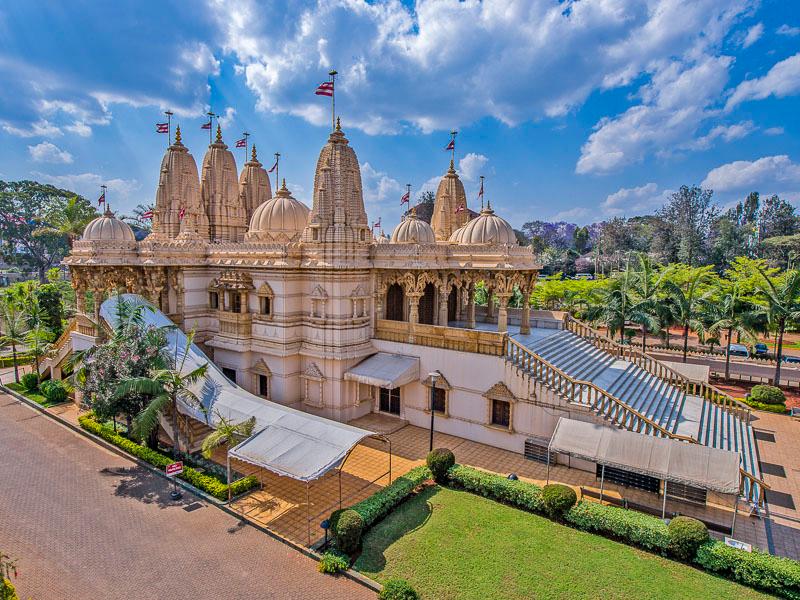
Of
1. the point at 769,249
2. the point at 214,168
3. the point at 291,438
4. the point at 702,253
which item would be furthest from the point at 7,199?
the point at 769,249

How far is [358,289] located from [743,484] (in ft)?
52.5

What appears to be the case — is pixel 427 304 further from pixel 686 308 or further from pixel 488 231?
pixel 686 308

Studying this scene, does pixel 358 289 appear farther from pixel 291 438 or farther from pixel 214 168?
pixel 214 168

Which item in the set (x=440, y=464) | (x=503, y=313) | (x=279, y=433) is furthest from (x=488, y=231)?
(x=279, y=433)

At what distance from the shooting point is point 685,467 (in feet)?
43.8

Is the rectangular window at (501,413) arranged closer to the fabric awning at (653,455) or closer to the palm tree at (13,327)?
the fabric awning at (653,455)

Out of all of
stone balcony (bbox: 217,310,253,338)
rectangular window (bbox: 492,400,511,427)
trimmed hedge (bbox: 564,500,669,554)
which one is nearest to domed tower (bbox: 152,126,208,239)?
stone balcony (bbox: 217,310,253,338)

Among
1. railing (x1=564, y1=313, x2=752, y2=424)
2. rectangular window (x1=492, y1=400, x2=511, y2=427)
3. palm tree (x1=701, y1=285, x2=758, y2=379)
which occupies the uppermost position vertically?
palm tree (x1=701, y1=285, x2=758, y2=379)

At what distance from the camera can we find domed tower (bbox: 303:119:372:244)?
21.3 metres

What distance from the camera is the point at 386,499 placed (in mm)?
13891

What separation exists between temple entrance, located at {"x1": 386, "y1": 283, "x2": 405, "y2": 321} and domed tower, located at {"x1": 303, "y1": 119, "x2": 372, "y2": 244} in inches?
132

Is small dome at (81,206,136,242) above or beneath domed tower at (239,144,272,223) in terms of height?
beneath

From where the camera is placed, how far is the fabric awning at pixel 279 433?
1347 cm

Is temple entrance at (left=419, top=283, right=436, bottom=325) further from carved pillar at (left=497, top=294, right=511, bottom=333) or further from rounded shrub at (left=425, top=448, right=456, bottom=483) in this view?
rounded shrub at (left=425, top=448, right=456, bottom=483)
